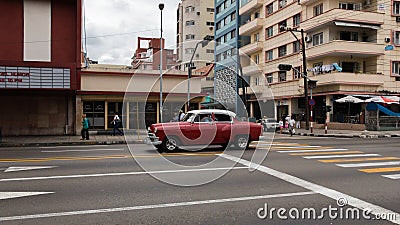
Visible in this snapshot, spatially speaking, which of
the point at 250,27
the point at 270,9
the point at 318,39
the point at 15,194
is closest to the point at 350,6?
the point at 318,39

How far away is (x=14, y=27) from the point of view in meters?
22.2

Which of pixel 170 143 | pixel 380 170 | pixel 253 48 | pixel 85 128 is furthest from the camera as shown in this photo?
pixel 253 48

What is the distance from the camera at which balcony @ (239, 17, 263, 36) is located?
49781 millimetres

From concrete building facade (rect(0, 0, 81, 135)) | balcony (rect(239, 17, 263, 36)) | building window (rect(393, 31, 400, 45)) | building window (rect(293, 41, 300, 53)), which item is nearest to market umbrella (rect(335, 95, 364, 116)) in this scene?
building window (rect(393, 31, 400, 45))

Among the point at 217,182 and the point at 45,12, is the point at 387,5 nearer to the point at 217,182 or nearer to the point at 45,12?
the point at 45,12

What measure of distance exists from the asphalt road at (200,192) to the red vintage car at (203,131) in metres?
2.39

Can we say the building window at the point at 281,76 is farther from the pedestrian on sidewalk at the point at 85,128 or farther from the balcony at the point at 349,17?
the pedestrian on sidewalk at the point at 85,128

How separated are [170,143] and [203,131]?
1376 millimetres

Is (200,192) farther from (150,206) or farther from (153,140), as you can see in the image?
(153,140)

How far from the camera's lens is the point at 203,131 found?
14.6 meters

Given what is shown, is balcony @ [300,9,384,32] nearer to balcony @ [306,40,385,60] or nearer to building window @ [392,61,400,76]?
balcony @ [306,40,385,60]

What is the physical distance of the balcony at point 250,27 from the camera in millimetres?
49781

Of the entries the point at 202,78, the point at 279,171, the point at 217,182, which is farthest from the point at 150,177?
the point at 202,78

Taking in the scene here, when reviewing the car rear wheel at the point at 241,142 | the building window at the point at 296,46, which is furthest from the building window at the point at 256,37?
the car rear wheel at the point at 241,142
